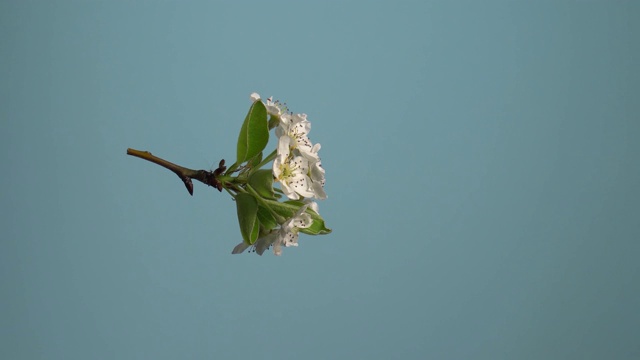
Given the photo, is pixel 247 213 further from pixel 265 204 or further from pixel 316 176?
pixel 316 176

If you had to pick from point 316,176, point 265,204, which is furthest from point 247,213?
point 316,176

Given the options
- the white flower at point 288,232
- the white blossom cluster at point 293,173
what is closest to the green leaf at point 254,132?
the white blossom cluster at point 293,173

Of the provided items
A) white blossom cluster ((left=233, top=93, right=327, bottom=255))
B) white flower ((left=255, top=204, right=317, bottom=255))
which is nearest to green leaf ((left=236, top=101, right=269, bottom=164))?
white blossom cluster ((left=233, top=93, right=327, bottom=255))

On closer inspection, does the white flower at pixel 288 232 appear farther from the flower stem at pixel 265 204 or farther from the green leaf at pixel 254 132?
the green leaf at pixel 254 132

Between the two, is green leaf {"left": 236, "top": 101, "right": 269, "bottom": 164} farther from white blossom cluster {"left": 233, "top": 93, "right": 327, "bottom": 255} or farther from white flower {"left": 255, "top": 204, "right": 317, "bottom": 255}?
white flower {"left": 255, "top": 204, "right": 317, "bottom": 255}

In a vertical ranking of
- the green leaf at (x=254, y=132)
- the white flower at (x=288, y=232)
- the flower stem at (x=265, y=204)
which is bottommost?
the white flower at (x=288, y=232)

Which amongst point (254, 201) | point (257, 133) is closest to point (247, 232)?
point (254, 201)

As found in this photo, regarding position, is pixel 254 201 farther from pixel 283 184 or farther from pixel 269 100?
pixel 269 100
